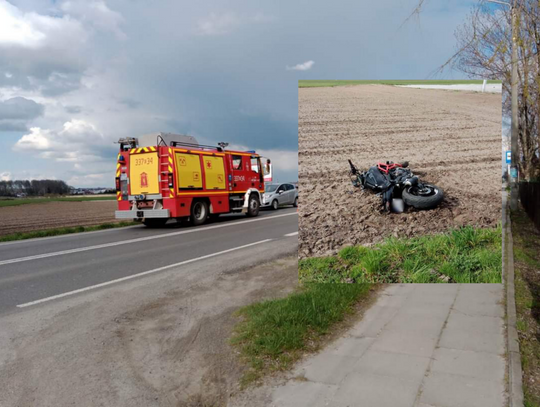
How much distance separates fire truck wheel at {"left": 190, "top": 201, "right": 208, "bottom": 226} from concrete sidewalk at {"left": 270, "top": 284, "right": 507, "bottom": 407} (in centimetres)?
1164

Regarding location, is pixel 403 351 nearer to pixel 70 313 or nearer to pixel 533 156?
pixel 70 313

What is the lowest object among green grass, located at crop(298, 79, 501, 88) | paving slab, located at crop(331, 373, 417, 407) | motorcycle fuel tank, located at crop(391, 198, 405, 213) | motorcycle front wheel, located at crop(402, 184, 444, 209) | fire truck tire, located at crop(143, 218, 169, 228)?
paving slab, located at crop(331, 373, 417, 407)

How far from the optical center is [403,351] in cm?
465

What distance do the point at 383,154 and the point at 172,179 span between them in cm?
1197

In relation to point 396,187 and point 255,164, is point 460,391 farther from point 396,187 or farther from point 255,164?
point 255,164

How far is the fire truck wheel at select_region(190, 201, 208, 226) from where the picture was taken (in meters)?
17.2

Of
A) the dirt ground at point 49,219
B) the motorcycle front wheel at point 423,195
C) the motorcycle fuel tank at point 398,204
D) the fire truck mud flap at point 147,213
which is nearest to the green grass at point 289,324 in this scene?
the motorcycle fuel tank at point 398,204

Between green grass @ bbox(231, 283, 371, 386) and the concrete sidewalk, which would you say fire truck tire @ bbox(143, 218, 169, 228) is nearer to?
green grass @ bbox(231, 283, 371, 386)

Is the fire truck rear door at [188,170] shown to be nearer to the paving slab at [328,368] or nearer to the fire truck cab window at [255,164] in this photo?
the fire truck cab window at [255,164]

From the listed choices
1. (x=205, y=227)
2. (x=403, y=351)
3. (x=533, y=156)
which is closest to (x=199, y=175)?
(x=205, y=227)

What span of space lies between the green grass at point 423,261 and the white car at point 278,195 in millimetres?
19584

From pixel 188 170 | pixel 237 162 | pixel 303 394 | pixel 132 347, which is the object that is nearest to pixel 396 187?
pixel 303 394

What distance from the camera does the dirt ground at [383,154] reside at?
4.73m

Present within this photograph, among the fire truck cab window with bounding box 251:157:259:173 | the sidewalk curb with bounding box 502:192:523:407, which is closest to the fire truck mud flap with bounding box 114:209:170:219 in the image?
the fire truck cab window with bounding box 251:157:259:173
